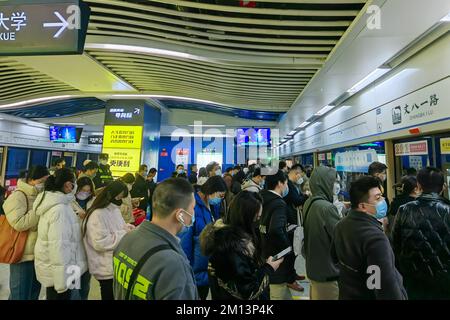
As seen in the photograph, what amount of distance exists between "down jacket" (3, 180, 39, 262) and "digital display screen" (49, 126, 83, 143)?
9.15 meters

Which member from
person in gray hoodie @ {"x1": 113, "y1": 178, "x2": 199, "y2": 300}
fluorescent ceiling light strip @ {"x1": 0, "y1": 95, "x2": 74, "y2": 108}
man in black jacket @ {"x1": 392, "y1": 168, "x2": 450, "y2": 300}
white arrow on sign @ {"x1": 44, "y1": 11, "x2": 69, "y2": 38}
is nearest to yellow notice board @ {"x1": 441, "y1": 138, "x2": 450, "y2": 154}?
man in black jacket @ {"x1": 392, "y1": 168, "x2": 450, "y2": 300}

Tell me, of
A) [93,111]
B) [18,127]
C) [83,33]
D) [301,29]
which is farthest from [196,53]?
[18,127]

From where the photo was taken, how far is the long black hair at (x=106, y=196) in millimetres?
2180

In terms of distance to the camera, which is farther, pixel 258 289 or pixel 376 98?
pixel 376 98

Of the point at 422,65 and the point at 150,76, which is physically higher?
the point at 150,76

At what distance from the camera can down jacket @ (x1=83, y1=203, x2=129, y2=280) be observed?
83.8 inches

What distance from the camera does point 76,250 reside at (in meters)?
2.17

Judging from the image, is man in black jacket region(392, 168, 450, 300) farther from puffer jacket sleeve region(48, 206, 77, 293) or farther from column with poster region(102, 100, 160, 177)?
column with poster region(102, 100, 160, 177)

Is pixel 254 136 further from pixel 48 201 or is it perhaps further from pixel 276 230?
pixel 48 201

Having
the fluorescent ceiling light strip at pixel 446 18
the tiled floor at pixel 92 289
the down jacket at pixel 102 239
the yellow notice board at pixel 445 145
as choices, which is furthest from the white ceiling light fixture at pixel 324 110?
the down jacket at pixel 102 239

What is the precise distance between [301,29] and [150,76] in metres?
3.37

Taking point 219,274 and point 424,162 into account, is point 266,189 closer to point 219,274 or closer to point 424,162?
point 219,274

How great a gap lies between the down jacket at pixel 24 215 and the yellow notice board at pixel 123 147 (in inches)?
196

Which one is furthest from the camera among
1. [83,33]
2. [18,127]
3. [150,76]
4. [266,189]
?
[18,127]
